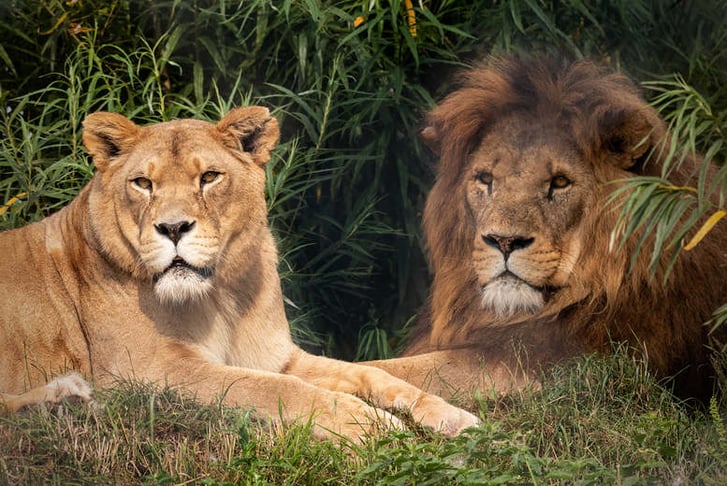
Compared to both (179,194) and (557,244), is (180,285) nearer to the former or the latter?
(179,194)

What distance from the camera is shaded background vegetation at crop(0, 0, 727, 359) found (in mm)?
5273

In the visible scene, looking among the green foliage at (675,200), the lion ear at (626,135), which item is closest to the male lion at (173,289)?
the green foliage at (675,200)

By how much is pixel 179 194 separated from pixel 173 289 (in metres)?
0.31

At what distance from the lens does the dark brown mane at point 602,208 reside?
4.41 meters

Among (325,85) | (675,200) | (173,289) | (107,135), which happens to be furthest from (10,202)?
(675,200)

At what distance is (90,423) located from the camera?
367 centimetres

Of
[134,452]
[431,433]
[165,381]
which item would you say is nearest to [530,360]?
[431,433]

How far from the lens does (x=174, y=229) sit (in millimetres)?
3971

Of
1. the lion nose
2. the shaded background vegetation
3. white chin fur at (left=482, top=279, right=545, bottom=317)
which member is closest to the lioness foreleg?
white chin fur at (left=482, top=279, right=545, bottom=317)

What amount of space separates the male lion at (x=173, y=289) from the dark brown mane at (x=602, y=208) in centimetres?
75

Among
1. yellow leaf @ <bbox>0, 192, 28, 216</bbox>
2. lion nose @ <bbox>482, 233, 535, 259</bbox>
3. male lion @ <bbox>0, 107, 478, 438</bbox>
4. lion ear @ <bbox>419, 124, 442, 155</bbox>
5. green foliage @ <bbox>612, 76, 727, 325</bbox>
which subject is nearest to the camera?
green foliage @ <bbox>612, 76, 727, 325</bbox>

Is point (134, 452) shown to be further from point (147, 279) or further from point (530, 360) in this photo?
point (530, 360)

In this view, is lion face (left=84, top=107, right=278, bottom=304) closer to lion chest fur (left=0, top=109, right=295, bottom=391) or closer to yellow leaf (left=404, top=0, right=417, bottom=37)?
lion chest fur (left=0, top=109, right=295, bottom=391)

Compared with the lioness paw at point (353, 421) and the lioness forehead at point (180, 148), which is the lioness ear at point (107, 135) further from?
the lioness paw at point (353, 421)
